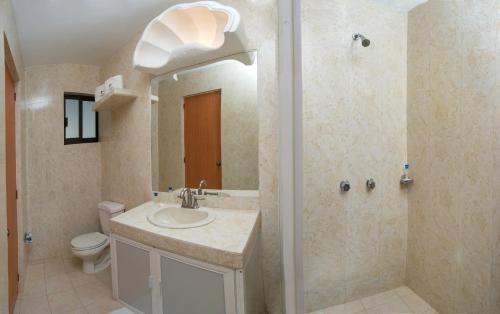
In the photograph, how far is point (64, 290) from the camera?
80 cm

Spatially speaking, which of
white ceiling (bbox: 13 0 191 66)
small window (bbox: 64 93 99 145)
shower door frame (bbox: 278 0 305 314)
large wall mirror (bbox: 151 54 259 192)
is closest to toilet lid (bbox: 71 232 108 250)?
large wall mirror (bbox: 151 54 259 192)

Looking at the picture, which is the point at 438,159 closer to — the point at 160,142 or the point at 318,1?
the point at 318,1

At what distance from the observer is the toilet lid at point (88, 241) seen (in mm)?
870

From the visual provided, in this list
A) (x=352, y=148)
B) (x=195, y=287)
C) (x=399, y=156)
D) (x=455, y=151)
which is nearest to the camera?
(x=455, y=151)

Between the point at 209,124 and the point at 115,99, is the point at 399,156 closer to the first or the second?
the point at 209,124

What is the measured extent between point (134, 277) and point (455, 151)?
4.18 ft

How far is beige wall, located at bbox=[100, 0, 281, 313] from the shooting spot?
904 mm

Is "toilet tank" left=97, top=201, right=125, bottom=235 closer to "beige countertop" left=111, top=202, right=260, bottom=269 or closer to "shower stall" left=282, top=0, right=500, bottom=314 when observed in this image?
"beige countertop" left=111, top=202, right=260, bottom=269

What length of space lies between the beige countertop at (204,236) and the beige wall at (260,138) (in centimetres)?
13

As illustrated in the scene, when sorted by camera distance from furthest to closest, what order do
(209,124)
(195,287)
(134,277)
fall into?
(209,124), (134,277), (195,287)

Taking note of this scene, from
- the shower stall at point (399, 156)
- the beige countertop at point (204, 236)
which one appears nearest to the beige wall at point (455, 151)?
the shower stall at point (399, 156)

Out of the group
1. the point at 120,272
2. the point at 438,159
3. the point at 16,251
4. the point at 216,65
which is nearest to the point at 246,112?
the point at 216,65

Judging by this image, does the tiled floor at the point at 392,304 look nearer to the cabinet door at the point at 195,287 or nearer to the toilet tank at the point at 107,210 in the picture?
the cabinet door at the point at 195,287

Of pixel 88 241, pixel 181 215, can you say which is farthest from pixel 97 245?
pixel 181 215
